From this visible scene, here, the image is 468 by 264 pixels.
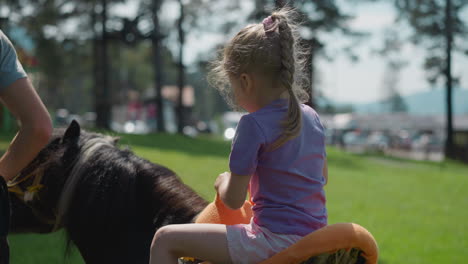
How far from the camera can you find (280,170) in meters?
2.06

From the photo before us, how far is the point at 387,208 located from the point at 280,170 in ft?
32.5

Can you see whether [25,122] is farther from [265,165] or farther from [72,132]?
[265,165]

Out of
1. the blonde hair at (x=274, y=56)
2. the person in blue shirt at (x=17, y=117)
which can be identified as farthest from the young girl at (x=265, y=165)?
the person in blue shirt at (x=17, y=117)

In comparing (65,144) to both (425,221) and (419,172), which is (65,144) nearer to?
(425,221)

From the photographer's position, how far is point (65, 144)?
8.91 ft

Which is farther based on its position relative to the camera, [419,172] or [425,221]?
[419,172]

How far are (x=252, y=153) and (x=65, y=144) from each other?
1.19 meters

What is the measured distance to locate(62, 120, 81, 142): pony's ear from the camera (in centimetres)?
269

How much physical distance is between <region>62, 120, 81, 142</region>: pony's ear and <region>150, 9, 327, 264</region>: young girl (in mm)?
874

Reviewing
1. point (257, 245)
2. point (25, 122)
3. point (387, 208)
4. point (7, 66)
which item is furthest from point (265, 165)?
point (387, 208)

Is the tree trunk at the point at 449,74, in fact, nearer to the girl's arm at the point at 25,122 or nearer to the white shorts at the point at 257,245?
the white shorts at the point at 257,245

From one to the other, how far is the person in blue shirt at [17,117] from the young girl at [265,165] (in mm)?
618

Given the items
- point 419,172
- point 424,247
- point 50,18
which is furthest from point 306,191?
point 50,18

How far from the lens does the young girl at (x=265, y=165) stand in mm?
2033
